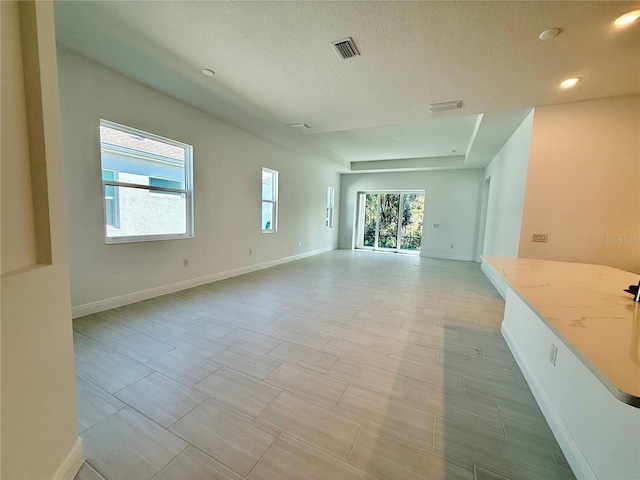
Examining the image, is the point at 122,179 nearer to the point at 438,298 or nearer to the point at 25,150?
the point at 25,150

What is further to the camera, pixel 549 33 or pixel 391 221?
pixel 391 221

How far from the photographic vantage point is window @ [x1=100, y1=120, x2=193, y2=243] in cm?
299

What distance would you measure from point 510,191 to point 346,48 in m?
3.60

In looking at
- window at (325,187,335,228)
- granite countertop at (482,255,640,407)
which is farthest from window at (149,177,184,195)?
window at (325,187,335,228)

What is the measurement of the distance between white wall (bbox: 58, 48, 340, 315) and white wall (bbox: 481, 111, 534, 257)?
179 inches

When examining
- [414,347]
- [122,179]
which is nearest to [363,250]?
[414,347]

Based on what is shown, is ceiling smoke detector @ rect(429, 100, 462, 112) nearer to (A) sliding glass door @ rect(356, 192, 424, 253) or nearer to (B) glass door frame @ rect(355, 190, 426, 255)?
(B) glass door frame @ rect(355, 190, 426, 255)

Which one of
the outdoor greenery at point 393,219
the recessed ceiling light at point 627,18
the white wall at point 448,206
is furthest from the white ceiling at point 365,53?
the outdoor greenery at point 393,219

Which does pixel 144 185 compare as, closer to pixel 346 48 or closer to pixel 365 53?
pixel 346 48

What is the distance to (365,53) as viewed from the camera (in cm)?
236

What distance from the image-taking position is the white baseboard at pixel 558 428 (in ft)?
3.88

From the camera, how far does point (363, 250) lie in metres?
9.07

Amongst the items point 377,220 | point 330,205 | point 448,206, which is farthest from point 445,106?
point 377,220

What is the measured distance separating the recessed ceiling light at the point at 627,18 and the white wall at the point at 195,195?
4623 millimetres
